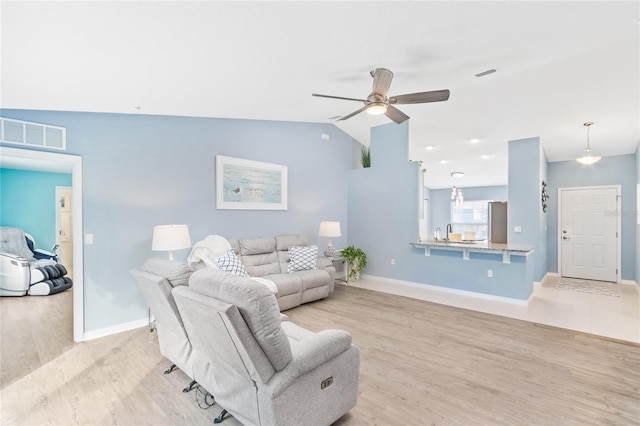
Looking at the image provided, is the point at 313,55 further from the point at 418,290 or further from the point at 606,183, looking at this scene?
the point at 606,183

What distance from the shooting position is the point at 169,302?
7.29 ft

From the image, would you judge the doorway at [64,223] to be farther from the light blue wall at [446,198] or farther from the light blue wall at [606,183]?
the light blue wall at [446,198]

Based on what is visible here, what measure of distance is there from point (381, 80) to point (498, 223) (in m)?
5.26

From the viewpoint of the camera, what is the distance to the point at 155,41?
217 cm

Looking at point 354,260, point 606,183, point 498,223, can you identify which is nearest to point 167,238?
point 354,260

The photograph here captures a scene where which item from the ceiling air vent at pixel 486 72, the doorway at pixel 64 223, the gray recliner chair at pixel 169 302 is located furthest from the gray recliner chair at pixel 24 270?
the ceiling air vent at pixel 486 72

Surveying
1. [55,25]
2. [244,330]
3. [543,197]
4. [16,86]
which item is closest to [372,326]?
[244,330]

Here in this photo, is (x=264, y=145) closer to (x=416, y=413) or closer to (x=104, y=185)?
(x=104, y=185)

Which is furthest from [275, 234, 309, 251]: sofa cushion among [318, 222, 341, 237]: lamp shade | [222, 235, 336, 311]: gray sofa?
[318, 222, 341, 237]: lamp shade

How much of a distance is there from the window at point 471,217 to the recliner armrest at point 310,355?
401 inches

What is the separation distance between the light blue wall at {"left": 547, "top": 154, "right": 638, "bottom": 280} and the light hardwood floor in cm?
415

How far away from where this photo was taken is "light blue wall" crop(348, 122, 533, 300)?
4895mm

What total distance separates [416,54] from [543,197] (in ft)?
15.5

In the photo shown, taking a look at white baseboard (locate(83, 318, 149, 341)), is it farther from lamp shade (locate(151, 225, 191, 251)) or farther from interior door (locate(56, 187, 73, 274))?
interior door (locate(56, 187, 73, 274))
